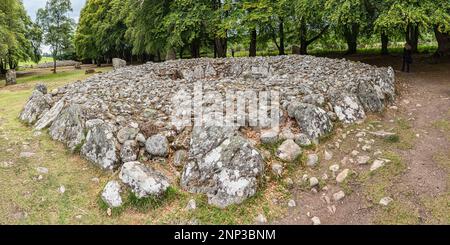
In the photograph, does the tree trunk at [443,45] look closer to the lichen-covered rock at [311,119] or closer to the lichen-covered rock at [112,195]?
the lichen-covered rock at [311,119]

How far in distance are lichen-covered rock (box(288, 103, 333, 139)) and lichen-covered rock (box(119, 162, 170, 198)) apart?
3.81 metres

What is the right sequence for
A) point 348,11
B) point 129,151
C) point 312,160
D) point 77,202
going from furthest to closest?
point 348,11 → point 129,151 → point 312,160 → point 77,202

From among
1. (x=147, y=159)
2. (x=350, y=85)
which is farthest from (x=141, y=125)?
(x=350, y=85)

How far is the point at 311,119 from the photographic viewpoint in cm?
873

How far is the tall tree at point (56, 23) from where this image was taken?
32.8 meters

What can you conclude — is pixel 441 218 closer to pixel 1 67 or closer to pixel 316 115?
pixel 316 115

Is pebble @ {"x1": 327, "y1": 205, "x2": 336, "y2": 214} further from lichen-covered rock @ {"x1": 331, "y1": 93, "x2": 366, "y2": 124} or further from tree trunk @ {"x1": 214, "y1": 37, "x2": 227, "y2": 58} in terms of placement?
tree trunk @ {"x1": 214, "y1": 37, "x2": 227, "y2": 58}

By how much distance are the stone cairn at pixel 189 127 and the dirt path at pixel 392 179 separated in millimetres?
698

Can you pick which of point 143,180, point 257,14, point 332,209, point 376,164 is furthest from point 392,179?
point 257,14

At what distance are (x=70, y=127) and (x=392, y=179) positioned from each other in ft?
27.4

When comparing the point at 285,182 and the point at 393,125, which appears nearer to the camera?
the point at 285,182

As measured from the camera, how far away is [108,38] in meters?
36.7

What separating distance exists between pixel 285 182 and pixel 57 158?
19.1 ft

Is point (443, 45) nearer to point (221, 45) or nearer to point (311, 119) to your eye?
point (221, 45)
